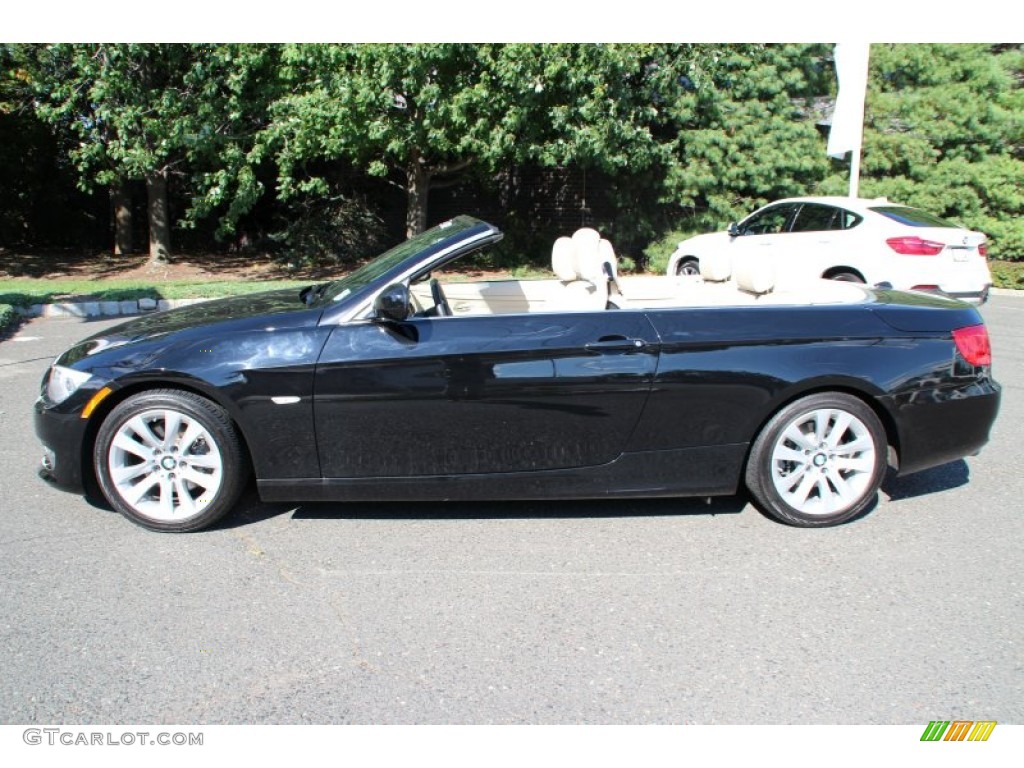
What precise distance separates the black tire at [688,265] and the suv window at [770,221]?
2.40 feet

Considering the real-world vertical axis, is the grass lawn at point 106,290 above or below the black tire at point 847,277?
below

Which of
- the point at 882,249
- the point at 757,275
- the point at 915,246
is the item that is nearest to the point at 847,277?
the point at 882,249

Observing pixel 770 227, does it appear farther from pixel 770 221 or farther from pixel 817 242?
pixel 817 242

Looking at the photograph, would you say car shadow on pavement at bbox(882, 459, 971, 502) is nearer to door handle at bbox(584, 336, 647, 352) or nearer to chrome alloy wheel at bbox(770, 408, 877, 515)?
chrome alloy wheel at bbox(770, 408, 877, 515)

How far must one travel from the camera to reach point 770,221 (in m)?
11.4

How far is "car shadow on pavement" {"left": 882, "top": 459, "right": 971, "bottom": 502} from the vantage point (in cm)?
496

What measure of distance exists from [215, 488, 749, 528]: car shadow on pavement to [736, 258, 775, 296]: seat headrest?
3.84 ft

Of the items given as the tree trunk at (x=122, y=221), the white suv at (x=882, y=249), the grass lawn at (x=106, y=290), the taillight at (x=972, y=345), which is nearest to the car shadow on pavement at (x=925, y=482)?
the taillight at (x=972, y=345)

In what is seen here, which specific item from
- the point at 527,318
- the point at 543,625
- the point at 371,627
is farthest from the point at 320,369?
the point at 543,625

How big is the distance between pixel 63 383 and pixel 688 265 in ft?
29.8

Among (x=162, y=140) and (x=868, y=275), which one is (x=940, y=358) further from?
(x=162, y=140)

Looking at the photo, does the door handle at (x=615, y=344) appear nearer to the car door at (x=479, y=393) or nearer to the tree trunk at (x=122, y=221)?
the car door at (x=479, y=393)

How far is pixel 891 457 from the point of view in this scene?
5.51 metres

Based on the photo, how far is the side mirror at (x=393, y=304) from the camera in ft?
13.3
